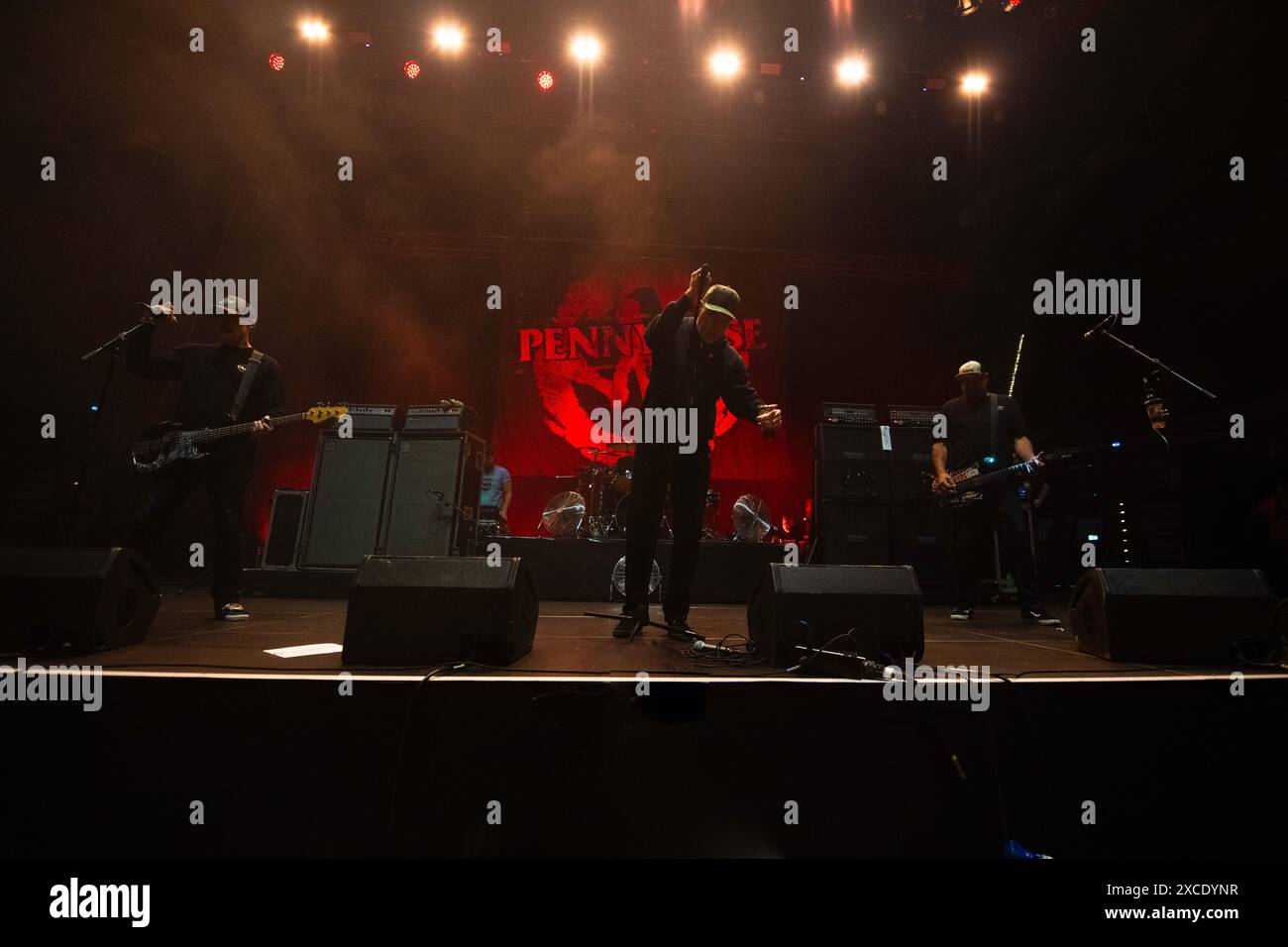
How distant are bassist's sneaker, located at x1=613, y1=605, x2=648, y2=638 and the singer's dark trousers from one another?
0.11 ft

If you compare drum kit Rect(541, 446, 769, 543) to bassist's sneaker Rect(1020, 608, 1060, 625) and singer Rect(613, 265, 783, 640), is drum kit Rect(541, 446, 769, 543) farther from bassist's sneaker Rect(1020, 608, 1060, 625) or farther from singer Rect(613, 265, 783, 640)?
singer Rect(613, 265, 783, 640)

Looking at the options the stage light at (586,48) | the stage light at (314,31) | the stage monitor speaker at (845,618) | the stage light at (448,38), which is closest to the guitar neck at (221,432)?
the stage monitor speaker at (845,618)

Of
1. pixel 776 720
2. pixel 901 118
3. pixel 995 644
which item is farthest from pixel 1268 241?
pixel 776 720

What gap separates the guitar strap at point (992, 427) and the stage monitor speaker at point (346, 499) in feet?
17.1

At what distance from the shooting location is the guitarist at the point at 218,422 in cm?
361

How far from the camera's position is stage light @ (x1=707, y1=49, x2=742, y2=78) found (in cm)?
658

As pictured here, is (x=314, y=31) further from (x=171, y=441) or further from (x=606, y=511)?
(x=606, y=511)

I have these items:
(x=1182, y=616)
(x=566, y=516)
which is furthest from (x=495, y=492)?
(x=1182, y=616)

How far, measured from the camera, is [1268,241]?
586cm

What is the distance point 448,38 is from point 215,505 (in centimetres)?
537

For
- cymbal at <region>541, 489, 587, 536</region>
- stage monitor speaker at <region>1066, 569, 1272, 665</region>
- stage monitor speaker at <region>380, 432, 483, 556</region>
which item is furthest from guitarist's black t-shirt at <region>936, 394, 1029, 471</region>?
stage monitor speaker at <region>380, 432, 483, 556</region>

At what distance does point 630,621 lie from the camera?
320cm
